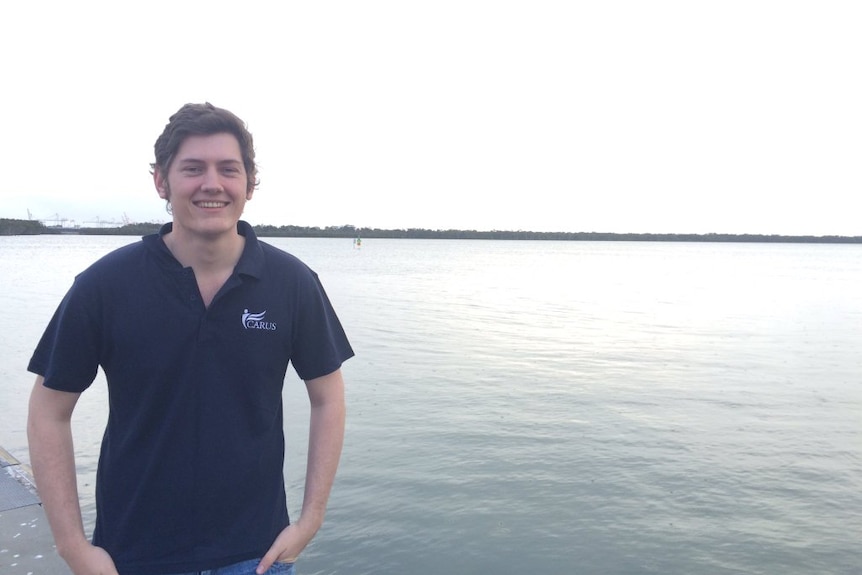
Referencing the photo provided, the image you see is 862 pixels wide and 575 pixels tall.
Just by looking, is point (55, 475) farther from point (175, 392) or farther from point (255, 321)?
point (255, 321)

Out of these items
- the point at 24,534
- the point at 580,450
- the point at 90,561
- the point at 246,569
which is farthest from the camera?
the point at 580,450

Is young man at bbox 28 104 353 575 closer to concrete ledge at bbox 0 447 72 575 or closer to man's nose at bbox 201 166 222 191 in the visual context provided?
man's nose at bbox 201 166 222 191

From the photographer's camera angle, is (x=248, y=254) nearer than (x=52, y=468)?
No

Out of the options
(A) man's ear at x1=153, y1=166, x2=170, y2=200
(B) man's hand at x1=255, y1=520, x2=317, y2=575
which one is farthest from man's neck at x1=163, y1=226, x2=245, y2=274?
(B) man's hand at x1=255, y1=520, x2=317, y2=575

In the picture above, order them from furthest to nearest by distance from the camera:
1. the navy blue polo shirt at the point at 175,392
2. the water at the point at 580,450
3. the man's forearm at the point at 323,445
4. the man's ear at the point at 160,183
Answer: the water at the point at 580,450 < the man's forearm at the point at 323,445 < the man's ear at the point at 160,183 < the navy blue polo shirt at the point at 175,392

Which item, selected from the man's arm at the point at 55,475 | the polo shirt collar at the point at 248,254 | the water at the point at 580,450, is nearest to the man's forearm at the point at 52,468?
the man's arm at the point at 55,475

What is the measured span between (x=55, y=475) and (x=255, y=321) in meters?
0.75

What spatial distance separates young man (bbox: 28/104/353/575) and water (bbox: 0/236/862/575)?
4435mm

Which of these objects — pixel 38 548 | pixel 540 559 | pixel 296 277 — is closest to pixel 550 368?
pixel 540 559

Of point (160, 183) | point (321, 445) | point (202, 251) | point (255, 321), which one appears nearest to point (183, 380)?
point (255, 321)

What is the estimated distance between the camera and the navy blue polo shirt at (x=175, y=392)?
7.02 ft

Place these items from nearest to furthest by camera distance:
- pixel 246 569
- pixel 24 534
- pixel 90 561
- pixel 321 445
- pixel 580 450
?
pixel 90 561 → pixel 246 569 → pixel 321 445 → pixel 24 534 → pixel 580 450

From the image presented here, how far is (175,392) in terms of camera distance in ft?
7.14

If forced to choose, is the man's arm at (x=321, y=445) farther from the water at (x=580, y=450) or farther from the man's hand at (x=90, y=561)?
the water at (x=580, y=450)
